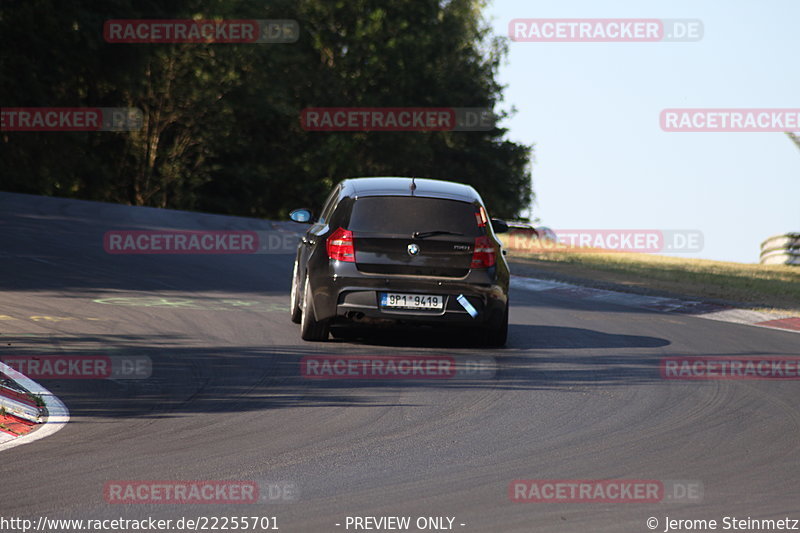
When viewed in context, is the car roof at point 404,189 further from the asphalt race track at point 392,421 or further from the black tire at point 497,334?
the asphalt race track at point 392,421

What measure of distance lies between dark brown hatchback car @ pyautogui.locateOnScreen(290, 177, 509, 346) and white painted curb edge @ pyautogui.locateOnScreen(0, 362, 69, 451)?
3.33 meters

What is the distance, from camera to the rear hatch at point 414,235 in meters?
12.1

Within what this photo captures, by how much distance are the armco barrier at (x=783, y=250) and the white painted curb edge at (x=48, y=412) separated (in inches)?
1440

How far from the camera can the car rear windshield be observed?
1222 centimetres

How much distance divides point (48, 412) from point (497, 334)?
5337 mm

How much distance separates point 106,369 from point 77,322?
9.29ft

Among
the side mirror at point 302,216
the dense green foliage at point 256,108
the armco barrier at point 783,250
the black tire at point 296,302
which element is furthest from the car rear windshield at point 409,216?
the armco barrier at point 783,250

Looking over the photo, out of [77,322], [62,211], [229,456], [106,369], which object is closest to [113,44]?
[62,211]

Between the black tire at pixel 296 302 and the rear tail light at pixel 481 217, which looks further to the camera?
the black tire at pixel 296 302

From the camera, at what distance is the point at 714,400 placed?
10047 millimetres

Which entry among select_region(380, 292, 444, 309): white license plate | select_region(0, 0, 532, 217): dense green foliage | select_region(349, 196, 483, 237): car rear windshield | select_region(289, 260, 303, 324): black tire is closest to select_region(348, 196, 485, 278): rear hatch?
select_region(349, 196, 483, 237): car rear windshield

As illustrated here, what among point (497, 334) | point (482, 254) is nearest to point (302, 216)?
point (482, 254)

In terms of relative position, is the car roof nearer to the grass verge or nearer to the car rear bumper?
the car rear bumper

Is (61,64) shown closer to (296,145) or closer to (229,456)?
(296,145)
